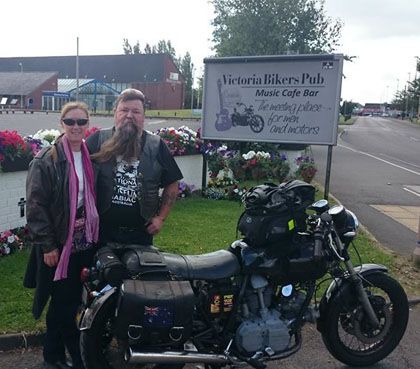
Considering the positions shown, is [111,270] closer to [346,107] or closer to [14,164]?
[14,164]

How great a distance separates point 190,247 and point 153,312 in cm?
356

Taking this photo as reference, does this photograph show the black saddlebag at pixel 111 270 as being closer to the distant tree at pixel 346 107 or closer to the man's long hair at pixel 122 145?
the man's long hair at pixel 122 145

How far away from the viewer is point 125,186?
364 centimetres

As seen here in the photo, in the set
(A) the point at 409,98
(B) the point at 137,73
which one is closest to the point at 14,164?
(B) the point at 137,73

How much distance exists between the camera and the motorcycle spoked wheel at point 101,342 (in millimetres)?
3180

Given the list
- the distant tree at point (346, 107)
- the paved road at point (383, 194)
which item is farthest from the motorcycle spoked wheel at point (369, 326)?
the distant tree at point (346, 107)

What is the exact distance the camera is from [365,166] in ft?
62.4

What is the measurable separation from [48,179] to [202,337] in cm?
143

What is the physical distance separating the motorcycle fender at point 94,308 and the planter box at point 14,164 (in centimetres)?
334

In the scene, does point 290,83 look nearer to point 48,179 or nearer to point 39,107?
point 48,179

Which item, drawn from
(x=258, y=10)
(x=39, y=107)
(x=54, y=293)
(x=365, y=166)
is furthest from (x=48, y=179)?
(x=39, y=107)

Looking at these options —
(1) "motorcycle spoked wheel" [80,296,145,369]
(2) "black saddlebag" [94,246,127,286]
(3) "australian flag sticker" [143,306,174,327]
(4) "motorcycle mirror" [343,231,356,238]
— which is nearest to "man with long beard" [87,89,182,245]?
(2) "black saddlebag" [94,246,127,286]

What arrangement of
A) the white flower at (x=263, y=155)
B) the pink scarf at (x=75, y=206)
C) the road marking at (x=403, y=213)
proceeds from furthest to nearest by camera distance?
the white flower at (x=263, y=155) < the road marking at (x=403, y=213) < the pink scarf at (x=75, y=206)

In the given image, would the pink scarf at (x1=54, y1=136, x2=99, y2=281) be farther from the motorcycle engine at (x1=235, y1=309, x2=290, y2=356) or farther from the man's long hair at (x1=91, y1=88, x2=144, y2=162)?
the motorcycle engine at (x1=235, y1=309, x2=290, y2=356)
